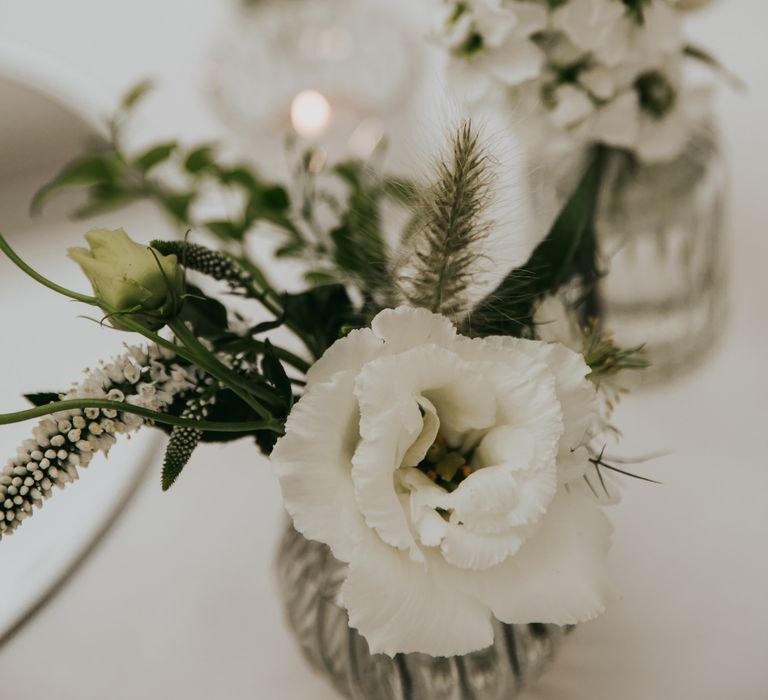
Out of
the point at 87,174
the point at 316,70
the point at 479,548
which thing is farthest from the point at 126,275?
the point at 316,70

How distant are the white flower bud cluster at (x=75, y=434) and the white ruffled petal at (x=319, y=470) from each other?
0.05m

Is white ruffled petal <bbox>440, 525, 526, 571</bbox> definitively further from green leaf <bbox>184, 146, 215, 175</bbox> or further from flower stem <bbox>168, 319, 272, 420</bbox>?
green leaf <bbox>184, 146, 215, 175</bbox>

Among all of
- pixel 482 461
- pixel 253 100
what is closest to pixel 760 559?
pixel 482 461

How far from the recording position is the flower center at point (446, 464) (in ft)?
0.91

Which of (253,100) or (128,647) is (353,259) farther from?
(253,100)

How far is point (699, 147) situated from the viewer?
48cm

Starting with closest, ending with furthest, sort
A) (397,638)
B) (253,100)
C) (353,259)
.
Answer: (397,638) → (353,259) → (253,100)

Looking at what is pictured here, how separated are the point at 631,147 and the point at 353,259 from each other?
7.5 inches

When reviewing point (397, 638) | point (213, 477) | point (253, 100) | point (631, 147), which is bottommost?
point (397, 638)

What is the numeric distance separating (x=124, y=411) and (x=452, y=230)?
0.37ft

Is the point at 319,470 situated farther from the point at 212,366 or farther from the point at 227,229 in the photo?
the point at 227,229

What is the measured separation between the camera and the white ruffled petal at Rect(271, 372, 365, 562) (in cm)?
23

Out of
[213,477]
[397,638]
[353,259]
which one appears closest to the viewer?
[397,638]

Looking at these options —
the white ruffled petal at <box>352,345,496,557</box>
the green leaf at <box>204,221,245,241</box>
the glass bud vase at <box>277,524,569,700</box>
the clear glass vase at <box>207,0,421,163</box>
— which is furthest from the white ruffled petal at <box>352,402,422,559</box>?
the clear glass vase at <box>207,0,421,163</box>
